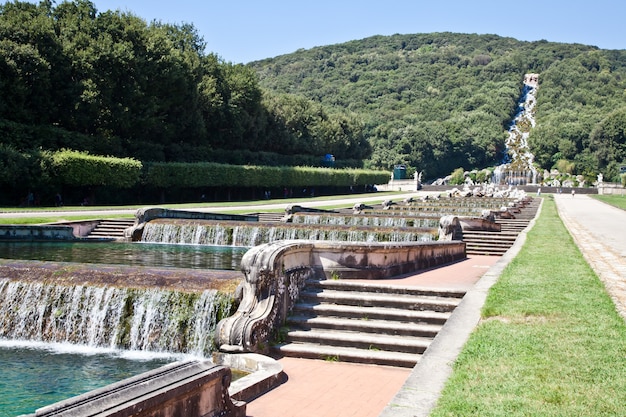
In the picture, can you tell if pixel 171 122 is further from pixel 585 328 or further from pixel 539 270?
pixel 585 328

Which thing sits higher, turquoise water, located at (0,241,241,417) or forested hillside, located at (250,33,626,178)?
forested hillside, located at (250,33,626,178)

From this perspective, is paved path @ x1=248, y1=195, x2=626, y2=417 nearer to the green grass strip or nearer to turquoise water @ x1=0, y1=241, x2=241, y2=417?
the green grass strip

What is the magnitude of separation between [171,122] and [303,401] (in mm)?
47421

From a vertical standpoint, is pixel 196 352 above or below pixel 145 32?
below

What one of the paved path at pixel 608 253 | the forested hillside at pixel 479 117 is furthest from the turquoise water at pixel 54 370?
the forested hillside at pixel 479 117

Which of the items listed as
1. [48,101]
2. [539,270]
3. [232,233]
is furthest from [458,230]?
[48,101]

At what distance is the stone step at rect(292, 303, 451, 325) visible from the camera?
1023 cm

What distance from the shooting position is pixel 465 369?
22.3 feet

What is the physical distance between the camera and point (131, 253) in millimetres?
20203

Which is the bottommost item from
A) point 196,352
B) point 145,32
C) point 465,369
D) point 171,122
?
point 196,352

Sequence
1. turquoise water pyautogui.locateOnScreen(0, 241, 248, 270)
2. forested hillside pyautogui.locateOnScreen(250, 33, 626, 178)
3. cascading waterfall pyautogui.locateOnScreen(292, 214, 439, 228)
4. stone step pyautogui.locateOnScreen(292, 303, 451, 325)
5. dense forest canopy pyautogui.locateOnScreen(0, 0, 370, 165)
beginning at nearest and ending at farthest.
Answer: stone step pyautogui.locateOnScreen(292, 303, 451, 325)
turquoise water pyautogui.locateOnScreen(0, 241, 248, 270)
cascading waterfall pyautogui.locateOnScreen(292, 214, 439, 228)
dense forest canopy pyautogui.locateOnScreen(0, 0, 370, 165)
forested hillside pyautogui.locateOnScreen(250, 33, 626, 178)

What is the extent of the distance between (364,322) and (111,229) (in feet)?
62.0

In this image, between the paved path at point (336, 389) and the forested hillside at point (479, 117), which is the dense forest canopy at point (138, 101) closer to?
the forested hillside at point (479, 117)

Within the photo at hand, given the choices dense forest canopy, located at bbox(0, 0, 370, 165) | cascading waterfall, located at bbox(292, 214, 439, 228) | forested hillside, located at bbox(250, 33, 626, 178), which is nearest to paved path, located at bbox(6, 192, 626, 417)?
cascading waterfall, located at bbox(292, 214, 439, 228)
